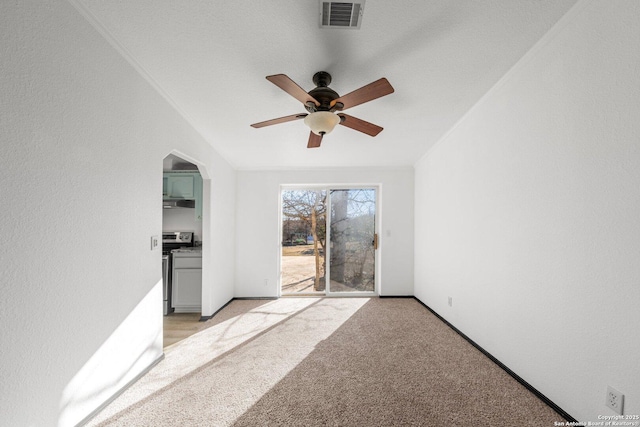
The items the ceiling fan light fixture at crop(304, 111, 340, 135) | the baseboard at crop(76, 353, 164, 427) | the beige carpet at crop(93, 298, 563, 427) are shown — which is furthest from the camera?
the ceiling fan light fixture at crop(304, 111, 340, 135)

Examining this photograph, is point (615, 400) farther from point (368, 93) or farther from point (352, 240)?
point (352, 240)

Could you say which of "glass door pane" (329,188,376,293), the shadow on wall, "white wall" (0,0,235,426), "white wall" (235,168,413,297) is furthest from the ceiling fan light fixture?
"glass door pane" (329,188,376,293)

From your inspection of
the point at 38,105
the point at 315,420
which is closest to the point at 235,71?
the point at 38,105

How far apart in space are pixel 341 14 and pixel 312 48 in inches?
12.0

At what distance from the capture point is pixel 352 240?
173 inches

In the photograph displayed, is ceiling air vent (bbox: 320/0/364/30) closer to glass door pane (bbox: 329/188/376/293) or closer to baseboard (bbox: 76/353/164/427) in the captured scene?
baseboard (bbox: 76/353/164/427)

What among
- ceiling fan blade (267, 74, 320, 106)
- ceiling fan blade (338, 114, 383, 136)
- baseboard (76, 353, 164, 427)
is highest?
ceiling fan blade (267, 74, 320, 106)

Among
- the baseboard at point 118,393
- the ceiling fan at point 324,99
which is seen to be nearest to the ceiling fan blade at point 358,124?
the ceiling fan at point 324,99

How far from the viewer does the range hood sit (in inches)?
144

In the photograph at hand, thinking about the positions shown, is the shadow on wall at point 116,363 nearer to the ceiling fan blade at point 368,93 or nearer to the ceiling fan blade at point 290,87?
the ceiling fan blade at point 290,87

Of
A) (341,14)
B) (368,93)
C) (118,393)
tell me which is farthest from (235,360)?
(341,14)

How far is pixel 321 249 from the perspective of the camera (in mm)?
5016

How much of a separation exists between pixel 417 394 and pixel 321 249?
3.38m

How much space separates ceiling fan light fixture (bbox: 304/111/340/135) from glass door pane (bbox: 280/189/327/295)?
9.35 ft
